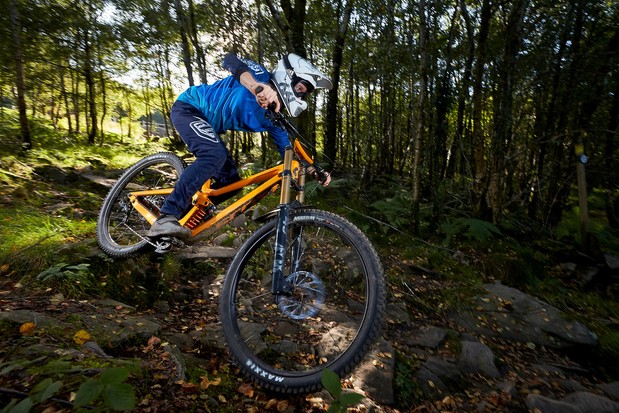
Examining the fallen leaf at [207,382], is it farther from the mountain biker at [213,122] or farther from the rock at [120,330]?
the mountain biker at [213,122]

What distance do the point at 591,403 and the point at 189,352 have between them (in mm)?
3527

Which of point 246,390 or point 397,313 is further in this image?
point 397,313

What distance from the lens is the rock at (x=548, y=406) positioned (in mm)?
2684

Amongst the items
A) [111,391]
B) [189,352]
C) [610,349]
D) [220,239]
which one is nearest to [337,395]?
[111,391]

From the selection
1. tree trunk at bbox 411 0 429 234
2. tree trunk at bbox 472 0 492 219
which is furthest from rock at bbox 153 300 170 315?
tree trunk at bbox 472 0 492 219

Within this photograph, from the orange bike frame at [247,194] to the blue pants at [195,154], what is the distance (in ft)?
0.75

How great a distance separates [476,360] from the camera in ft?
11.3

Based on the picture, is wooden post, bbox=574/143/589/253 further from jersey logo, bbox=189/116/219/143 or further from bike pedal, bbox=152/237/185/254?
bike pedal, bbox=152/237/185/254

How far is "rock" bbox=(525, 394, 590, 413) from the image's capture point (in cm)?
268

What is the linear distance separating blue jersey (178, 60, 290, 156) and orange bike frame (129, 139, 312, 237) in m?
0.28

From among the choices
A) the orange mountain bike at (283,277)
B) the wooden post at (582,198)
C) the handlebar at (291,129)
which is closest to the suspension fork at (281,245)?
the orange mountain bike at (283,277)

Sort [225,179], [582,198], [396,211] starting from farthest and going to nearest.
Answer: [396,211], [582,198], [225,179]

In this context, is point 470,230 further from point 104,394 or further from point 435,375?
point 104,394

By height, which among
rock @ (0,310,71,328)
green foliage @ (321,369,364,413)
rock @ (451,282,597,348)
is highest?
green foliage @ (321,369,364,413)
